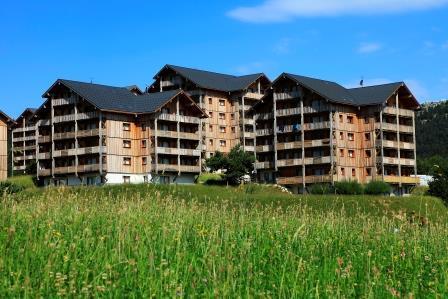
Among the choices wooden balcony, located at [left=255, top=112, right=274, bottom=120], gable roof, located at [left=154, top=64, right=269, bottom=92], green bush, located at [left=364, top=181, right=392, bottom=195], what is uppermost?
gable roof, located at [left=154, top=64, right=269, bottom=92]

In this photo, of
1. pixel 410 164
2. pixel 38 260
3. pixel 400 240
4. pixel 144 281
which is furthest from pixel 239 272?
pixel 410 164

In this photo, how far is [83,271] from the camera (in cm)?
976

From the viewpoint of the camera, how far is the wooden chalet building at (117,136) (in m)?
77.2

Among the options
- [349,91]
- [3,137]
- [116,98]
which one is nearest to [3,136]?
[3,137]

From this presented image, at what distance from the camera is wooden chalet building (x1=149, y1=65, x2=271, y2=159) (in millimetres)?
95562

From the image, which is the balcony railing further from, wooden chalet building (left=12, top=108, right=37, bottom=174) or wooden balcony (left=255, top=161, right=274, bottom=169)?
wooden chalet building (left=12, top=108, right=37, bottom=174)

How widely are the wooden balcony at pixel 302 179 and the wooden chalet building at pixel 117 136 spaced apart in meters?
10.8

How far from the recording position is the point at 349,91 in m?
88.0

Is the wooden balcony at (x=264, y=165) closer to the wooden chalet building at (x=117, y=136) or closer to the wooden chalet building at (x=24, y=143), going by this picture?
the wooden chalet building at (x=117, y=136)

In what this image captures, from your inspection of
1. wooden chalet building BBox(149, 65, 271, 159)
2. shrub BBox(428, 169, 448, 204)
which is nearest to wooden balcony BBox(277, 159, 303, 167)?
wooden chalet building BBox(149, 65, 271, 159)

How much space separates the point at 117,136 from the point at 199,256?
221 ft

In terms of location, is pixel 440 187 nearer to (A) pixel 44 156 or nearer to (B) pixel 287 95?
(B) pixel 287 95

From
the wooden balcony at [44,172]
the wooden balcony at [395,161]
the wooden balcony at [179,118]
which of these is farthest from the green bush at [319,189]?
the wooden balcony at [44,172]

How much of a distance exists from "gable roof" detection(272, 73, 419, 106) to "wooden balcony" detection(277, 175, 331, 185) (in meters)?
9.23
